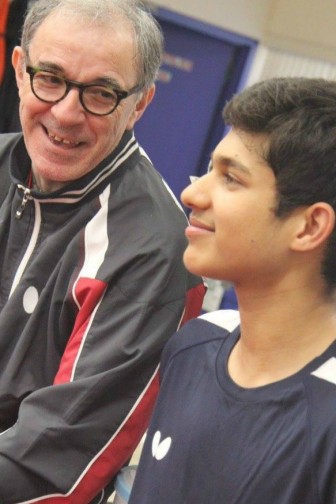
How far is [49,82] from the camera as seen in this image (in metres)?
1.78

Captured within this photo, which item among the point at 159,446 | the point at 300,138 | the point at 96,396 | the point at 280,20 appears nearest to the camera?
the point at 300,138

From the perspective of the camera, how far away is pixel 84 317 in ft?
5.41

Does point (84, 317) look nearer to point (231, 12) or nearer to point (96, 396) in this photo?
point (96, 396)

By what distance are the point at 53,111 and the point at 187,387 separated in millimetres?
717

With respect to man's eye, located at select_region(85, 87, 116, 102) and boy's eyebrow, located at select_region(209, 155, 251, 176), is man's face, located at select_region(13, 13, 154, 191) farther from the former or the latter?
boy's eyebrow, located at select_region(209, 155, 251, 176)

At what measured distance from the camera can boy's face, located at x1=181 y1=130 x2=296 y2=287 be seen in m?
1.22

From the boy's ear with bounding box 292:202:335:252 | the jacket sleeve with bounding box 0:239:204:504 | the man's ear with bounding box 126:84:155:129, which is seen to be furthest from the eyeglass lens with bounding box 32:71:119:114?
the boy's ear with bounding box 292:202:335:252

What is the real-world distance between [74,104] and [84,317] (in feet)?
1.49

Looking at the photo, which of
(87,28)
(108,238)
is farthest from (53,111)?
(108,238)

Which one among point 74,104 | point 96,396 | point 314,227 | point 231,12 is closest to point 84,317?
point 96,396

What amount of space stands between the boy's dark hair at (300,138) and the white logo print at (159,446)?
37cm

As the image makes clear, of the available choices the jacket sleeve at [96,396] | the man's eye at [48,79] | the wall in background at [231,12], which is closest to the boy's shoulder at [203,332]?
the jacket sleeve at [96,396]

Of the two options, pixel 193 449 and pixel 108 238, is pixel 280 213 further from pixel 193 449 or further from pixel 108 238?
pixel 108 238

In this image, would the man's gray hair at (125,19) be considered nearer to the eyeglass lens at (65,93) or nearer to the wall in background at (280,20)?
the eyeglass lens at (65,93)
